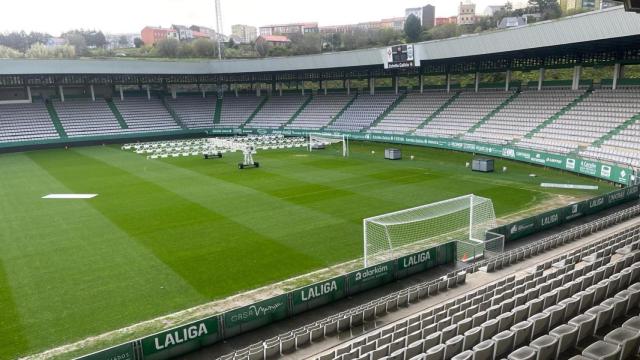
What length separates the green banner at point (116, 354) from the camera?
9.50m

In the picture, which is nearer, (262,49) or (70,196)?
(70,196)

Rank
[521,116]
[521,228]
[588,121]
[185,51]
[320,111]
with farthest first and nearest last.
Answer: [185,51] → [320,111] → [521,116] → [588,121] → [521,228]

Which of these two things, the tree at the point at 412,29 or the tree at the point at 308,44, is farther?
the tree at the point at 308,44

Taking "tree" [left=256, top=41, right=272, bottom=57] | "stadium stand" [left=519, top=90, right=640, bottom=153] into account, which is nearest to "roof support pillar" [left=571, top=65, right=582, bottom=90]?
"stadium stand" [left=519, top=90, right=640, bottom=153]

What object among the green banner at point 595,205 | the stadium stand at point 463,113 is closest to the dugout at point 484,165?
the green banner at point 595,205

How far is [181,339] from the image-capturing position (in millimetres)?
10953

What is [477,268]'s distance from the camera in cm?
1541

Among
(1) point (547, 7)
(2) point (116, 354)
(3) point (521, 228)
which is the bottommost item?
(3) point (521, 228)

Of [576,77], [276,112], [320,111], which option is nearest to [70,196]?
[320,111]

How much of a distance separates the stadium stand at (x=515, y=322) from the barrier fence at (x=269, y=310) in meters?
1.21

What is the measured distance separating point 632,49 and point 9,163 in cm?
5506

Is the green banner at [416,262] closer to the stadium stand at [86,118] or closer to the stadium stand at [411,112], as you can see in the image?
the stadium stand at [411,112]

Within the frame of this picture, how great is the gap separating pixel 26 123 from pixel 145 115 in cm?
1386

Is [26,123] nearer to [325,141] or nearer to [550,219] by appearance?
[325,141]
